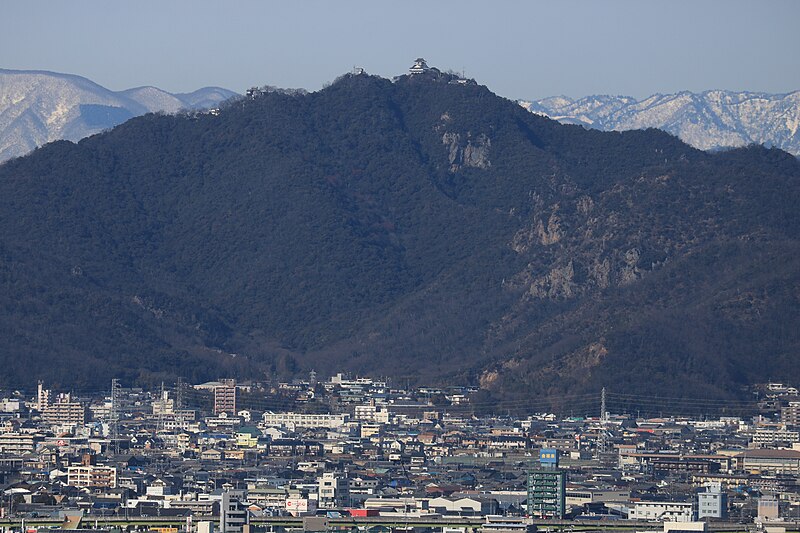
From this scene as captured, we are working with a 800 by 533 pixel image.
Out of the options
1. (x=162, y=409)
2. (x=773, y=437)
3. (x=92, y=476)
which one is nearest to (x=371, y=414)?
(x=162, y=409)

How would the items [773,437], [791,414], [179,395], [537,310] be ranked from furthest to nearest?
[537,310], [179,395], [791,414], [773,437]

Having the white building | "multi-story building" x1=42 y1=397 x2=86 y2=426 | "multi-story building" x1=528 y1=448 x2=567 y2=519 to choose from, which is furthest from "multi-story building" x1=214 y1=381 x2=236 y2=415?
"multi-story building" x1=528 y1=448 x2=567 y2=519

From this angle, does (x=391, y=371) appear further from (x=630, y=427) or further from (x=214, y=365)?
(x=630, y=427)

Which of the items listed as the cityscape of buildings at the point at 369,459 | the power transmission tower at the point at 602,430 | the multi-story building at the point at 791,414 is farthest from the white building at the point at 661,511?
the multi-story building at the point at 791,414

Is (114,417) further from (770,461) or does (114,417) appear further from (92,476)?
(770,461)

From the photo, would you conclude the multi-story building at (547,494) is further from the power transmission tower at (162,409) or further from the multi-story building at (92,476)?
the power transmission tower at (162,409)

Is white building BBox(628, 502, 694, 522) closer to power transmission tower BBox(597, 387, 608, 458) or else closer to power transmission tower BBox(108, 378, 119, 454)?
power transmission tower BBox(597, 387, 608, 458)

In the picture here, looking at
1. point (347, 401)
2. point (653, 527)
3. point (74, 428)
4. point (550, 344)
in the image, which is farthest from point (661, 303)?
point (653, 527)

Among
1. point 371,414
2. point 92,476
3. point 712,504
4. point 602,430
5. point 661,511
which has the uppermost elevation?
point 371,414

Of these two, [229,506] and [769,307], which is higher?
[769,307]

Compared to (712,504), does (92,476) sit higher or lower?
higher

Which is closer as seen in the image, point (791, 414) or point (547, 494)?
point (547, 494)
